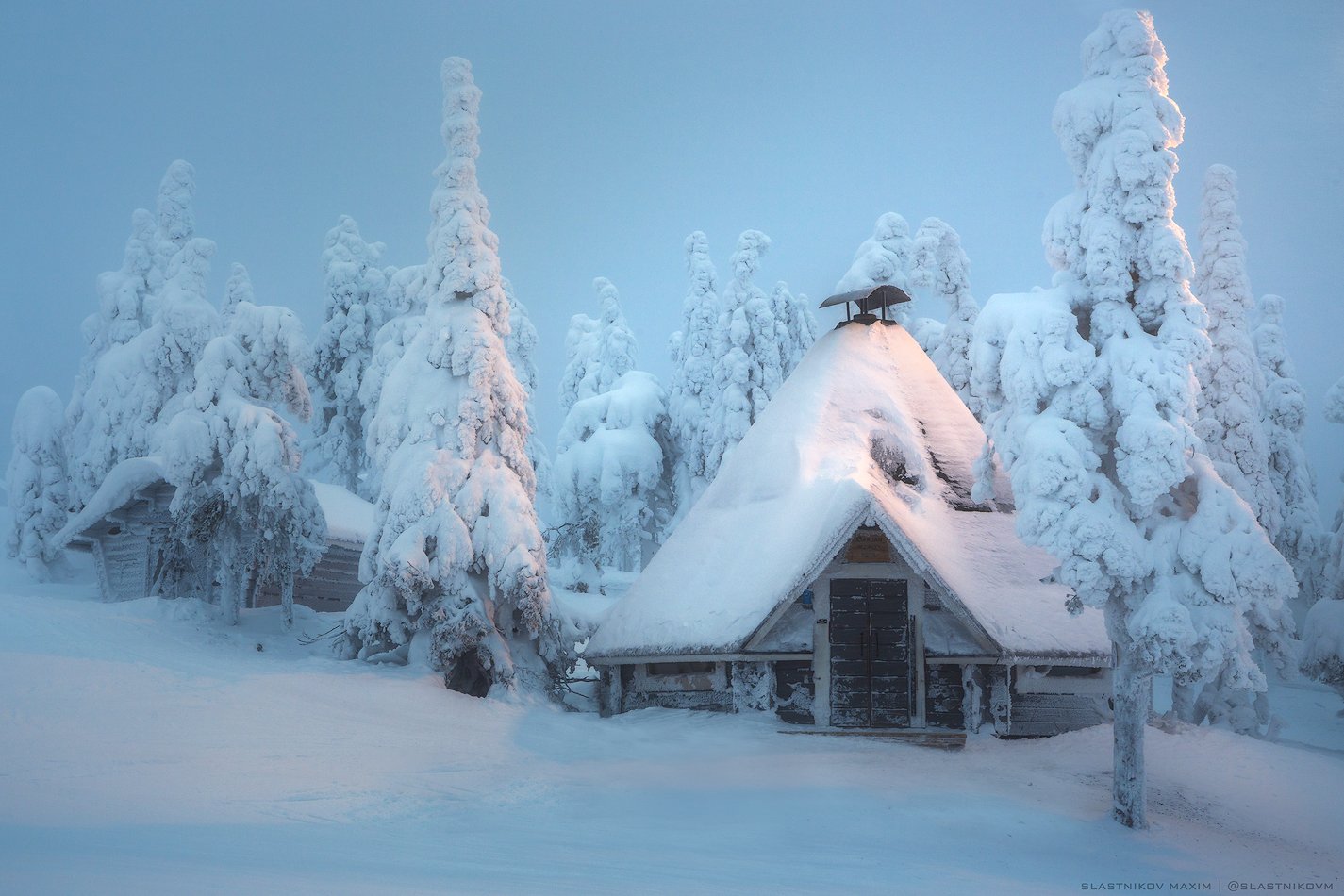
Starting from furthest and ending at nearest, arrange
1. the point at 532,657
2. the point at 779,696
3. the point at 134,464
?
→ 1. the point at 134,464
2. the point at 532,657
3. the point at 779,696

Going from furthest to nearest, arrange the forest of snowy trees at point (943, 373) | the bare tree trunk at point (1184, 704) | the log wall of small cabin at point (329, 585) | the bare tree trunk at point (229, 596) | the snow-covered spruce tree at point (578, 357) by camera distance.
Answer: the snow-covered spruce tree at point (578, 357)
the log wall of small cabin at point (329, 585)
the bare tree trunk at point (229, 596)
the bare tree trunk at point (1184, 704)
the forest of snowy trees at point (943, 373)

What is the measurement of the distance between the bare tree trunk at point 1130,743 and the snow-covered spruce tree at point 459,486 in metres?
9.26

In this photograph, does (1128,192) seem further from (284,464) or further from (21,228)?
(21,228)

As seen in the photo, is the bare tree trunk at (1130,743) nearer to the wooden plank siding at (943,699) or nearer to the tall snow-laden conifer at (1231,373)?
the wooden plank siding at (943,699)

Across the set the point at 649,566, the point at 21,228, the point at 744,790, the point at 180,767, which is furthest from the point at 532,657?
the point at 21,228

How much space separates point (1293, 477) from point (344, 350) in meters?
29.8

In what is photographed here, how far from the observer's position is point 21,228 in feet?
185

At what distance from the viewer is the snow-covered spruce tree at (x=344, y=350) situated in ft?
124

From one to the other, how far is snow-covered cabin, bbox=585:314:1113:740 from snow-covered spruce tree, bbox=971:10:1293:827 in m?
3.11

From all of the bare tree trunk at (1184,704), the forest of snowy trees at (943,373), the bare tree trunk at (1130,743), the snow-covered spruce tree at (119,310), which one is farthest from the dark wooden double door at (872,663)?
the snow-covered spruce tree at (119,310)

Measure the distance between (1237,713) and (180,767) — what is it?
17.2 meters

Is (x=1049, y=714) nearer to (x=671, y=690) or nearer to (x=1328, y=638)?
(x=1328, y=638)

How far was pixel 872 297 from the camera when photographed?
77.8 feet

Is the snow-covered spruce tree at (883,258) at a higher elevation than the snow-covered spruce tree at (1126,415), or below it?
higher
